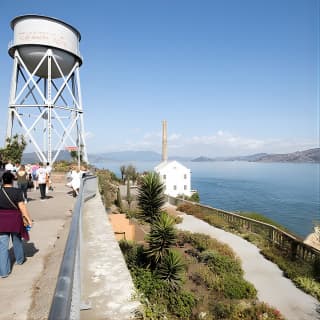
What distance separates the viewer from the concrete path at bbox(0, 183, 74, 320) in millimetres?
3566

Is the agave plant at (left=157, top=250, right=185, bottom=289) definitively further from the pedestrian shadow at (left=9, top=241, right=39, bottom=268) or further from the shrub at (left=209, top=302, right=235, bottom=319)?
the pedestrian shadow at (left=9, top=241, right=39, bottom=268)

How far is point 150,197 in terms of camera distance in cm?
1207

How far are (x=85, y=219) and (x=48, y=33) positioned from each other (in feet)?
77.8

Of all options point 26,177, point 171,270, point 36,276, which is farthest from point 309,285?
point 26,177

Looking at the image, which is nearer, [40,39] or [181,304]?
[181,304]

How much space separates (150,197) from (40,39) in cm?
2123

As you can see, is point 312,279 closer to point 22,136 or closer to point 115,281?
point 115,281

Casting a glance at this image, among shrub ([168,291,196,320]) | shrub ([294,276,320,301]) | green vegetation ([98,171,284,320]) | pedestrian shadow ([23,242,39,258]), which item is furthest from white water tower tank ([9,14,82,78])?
shrub ([294,276,320,301])

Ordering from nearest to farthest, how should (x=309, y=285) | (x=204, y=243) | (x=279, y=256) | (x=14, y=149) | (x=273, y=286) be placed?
(x=309, y=285) → (x=273, y=286) → (x=279, y=256) → (x=204, y=243) → (x=14, y=149)

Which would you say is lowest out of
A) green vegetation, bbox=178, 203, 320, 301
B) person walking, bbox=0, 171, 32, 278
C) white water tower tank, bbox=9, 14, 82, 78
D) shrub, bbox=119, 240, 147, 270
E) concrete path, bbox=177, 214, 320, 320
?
concrete path, bbox=177, 214, 320, 320

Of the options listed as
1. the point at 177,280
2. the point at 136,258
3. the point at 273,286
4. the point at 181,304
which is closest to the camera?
the point at 181,304

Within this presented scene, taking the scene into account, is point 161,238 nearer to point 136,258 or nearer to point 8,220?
point 136,258

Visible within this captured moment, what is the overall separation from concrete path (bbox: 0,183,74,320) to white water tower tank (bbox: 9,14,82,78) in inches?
Answer: 861

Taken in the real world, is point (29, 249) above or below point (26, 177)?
below
